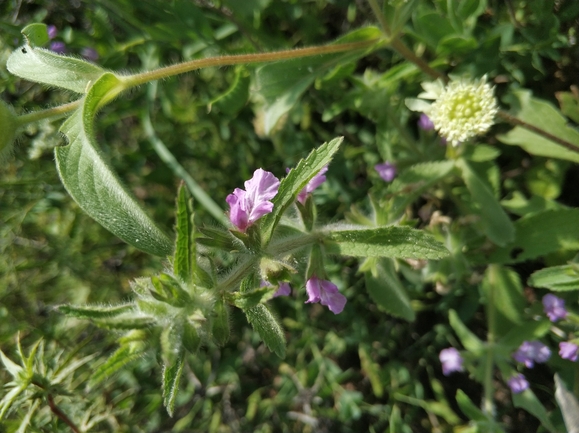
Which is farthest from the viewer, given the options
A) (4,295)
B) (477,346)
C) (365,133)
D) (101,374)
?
(4,295)

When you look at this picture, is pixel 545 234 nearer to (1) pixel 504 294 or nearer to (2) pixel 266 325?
(1) pixel 504 294

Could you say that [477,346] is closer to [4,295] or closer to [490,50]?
[490,50]

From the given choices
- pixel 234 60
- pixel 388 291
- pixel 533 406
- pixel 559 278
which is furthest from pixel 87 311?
pixel 533 406

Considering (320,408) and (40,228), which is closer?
(320,408)

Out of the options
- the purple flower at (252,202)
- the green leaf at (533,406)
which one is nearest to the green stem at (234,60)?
the purple flower at (252,202)

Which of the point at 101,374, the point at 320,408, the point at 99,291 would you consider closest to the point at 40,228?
the point at 99,291

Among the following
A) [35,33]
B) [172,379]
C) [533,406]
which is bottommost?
[533,406]
